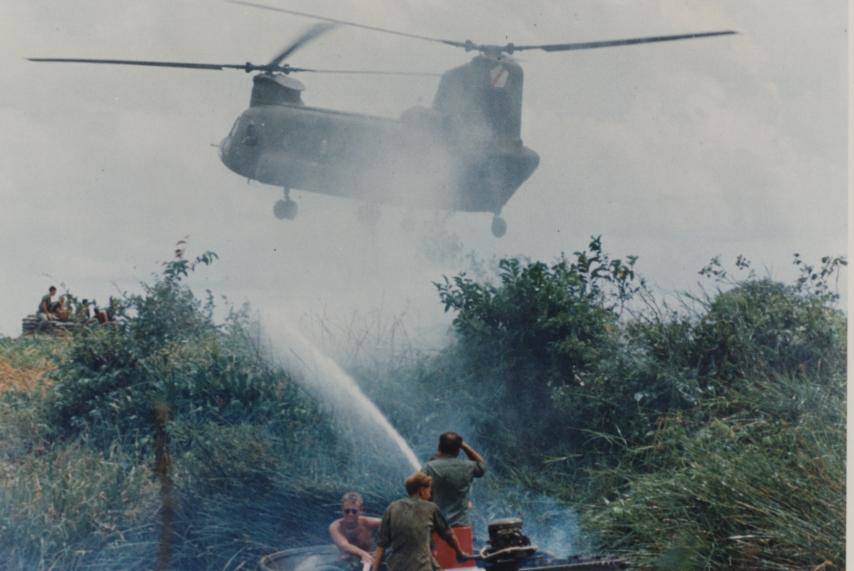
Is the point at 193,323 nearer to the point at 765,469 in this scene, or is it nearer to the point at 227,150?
the point at 227,150

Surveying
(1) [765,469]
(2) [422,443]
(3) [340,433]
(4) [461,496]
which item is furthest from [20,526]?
(1) [765,469]

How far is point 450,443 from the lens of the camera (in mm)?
6766

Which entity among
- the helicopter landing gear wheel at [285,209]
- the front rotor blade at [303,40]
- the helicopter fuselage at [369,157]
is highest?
the front rotor blade at [303,40]

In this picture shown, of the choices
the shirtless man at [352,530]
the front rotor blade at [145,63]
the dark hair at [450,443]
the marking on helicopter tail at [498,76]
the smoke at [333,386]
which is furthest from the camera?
the marking on helicopter tail at [498,76]

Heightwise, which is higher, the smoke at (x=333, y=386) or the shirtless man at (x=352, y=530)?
the smoke at (x=333, y=386)

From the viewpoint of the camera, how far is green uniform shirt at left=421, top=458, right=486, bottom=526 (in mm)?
6766

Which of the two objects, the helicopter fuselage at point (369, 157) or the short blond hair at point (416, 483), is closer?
the short blond hair at point (416, 483)

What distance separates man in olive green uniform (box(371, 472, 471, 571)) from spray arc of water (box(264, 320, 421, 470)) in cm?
586

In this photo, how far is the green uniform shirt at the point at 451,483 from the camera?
266 inches

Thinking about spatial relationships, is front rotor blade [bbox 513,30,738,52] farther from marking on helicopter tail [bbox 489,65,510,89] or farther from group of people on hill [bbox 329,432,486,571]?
group of people on hill [bbox 329,432,486,571]

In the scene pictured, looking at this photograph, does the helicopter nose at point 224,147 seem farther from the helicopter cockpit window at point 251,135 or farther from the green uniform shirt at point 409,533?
the green uniform shirt at point 409,533

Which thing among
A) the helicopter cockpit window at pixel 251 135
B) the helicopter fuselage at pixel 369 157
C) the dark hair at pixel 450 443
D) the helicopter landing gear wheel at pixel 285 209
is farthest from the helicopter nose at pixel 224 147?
the dark hair at pixel 450 443

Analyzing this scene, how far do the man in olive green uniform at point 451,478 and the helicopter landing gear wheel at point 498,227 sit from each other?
12354 millimetres

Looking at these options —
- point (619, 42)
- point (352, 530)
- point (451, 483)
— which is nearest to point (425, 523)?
point (451, 483)
